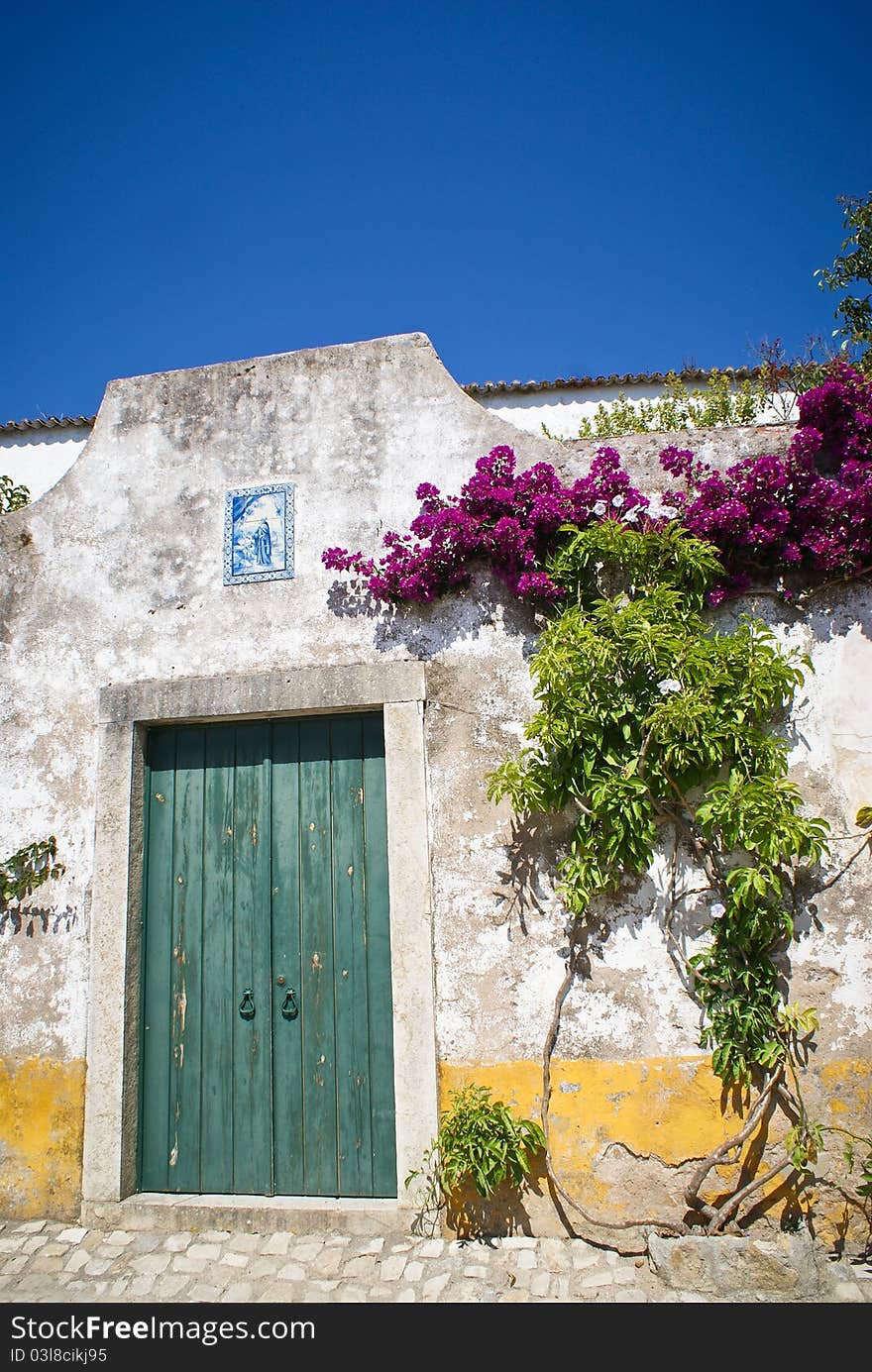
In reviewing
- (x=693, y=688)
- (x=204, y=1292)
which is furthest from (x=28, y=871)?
(x=693, y=688)

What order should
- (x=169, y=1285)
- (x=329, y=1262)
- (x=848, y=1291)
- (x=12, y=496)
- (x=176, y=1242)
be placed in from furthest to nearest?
→ (x=12, y=496) → (x=176, y=1242) → (x=329, y=1262) → (x=169, y=1285) → (x=848, y=1291)

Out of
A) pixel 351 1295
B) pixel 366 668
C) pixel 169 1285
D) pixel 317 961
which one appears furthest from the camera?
pixel 366 668

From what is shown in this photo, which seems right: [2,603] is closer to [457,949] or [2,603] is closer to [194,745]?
[194,745]

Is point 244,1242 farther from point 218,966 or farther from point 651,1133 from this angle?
point 651,1133

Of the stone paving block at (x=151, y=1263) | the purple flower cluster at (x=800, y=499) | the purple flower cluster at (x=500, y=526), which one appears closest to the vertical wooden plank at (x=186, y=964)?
the stone paving block at (x=151, y=1263)

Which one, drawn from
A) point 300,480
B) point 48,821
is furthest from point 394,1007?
point 300,480

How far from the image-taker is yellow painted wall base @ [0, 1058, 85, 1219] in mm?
3930

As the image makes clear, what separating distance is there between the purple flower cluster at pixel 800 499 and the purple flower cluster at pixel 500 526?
31cm

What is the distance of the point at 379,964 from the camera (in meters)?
3.98

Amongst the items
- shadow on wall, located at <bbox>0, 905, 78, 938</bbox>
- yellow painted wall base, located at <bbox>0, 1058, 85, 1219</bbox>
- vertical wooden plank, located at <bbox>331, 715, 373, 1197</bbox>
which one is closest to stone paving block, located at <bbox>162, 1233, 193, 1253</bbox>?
yellow painted wall base, located at <bbox>0, 1058, 85, 1219</bbox>

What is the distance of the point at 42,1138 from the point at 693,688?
341 centimetres

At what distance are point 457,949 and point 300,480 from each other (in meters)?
2.33
